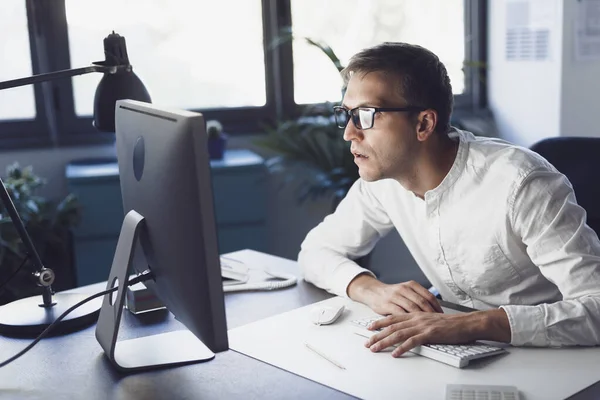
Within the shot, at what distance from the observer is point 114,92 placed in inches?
62.7

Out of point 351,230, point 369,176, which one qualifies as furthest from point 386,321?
point 351,230

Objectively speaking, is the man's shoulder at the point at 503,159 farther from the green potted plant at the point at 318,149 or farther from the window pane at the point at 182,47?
the window pane at the point at 182,47

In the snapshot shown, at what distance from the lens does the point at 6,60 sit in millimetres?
3324

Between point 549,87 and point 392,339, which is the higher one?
point 549,87

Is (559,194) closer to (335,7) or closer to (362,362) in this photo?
(362,362)

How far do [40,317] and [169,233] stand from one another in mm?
549

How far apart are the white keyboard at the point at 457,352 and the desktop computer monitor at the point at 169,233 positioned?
39cm

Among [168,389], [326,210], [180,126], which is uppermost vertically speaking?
[180,126]

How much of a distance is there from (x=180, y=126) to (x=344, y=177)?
7.57ft

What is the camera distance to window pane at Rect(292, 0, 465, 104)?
3805 millimetres

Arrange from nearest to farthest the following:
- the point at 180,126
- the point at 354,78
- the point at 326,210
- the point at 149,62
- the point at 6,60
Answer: the point at 180,126 < the point at 354,78 < the point at 6,60 < the point at 149,62 < the point at 326,210

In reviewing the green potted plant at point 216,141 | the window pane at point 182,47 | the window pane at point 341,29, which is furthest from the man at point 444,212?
the window pane at point 341,29

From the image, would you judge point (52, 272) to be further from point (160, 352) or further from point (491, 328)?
point (491, 328)

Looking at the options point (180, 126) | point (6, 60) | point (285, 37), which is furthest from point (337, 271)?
point (6, 60)
